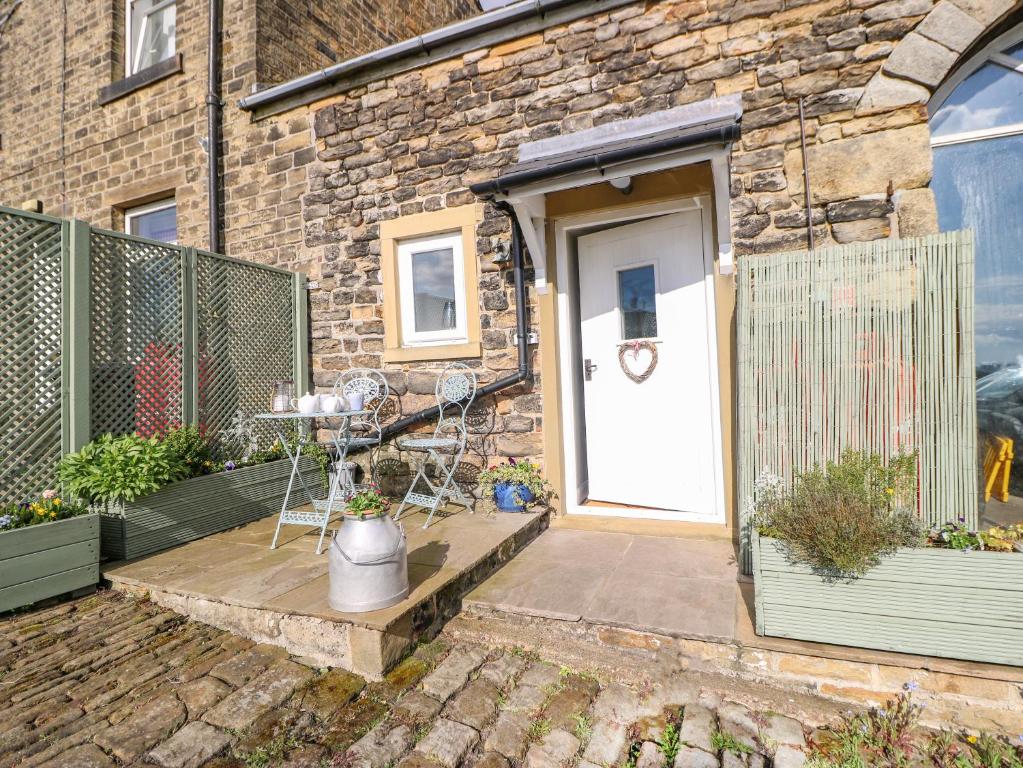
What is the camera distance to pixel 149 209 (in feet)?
22.0

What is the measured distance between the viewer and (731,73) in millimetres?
3920

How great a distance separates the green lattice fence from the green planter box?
520 mm

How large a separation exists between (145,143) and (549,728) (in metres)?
7.43

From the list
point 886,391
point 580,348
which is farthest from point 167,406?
point 886,391

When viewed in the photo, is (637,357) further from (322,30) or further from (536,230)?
(322,30)

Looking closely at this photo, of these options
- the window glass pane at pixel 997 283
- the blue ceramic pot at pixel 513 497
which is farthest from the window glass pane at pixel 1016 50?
the blue ceramic pot at pixel 513 497

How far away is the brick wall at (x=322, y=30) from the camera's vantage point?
5.99 meters

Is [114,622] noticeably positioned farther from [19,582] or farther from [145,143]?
[145,143]

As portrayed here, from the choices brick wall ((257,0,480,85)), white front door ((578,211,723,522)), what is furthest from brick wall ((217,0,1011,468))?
brick wall ((257,0,480,85))

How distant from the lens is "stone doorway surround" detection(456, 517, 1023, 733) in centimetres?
218

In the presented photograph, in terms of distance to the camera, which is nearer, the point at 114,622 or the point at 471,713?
the point at 471,713

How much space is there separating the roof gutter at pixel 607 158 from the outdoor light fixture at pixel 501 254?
1.85 ft

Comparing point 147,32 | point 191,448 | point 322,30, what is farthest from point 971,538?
point 147,32

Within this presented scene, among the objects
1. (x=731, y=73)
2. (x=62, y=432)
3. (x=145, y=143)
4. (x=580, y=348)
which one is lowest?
(x=62, y=432)
